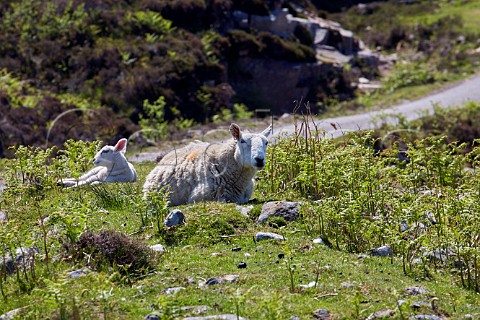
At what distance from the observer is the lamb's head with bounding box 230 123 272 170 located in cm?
1332

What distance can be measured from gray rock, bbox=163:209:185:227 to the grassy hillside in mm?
109

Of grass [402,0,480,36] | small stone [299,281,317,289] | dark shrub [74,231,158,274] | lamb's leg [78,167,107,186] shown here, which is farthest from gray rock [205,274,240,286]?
grass [402,0,480,36]

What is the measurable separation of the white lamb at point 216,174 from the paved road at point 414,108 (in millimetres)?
12207

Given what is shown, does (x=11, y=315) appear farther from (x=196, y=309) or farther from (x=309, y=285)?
(x=309, y=285)

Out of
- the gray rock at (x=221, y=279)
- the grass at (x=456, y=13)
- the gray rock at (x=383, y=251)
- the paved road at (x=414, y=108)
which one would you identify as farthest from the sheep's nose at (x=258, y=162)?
the grass at (x=456, y=13)

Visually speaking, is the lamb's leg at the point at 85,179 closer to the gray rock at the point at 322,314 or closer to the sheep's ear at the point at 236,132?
the sheep's ear at the point at 236,132

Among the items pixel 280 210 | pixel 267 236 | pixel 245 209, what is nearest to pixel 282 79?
pixel 245 209

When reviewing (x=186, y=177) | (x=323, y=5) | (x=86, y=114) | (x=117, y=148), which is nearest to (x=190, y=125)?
(x=86, y=114)

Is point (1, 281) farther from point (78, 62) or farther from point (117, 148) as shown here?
point (78, 62)

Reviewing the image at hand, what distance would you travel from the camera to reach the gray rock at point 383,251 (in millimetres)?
11180

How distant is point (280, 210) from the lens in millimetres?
12469

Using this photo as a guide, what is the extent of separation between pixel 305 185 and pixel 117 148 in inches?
166

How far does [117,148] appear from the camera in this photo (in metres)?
16.2

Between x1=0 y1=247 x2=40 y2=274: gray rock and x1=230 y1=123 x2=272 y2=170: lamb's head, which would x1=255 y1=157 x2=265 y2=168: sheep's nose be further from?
x1=0 y1=247 x2=40 y2=274: gray rock
